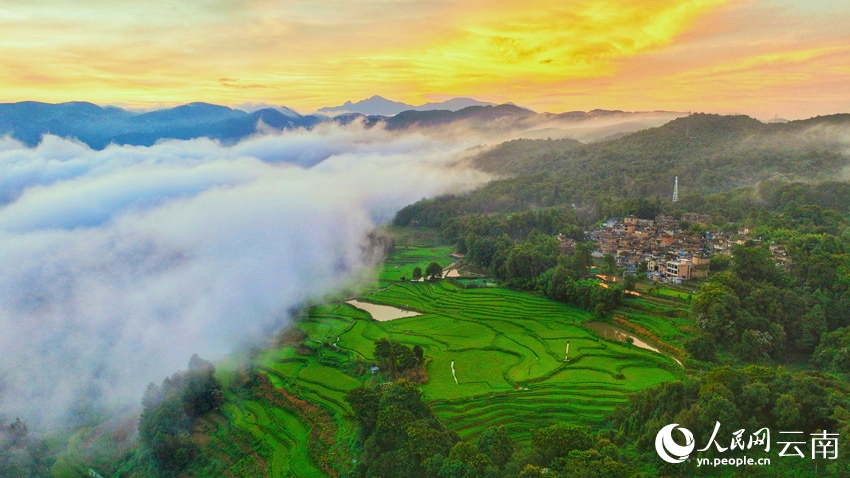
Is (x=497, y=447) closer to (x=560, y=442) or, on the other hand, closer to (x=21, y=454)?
(x=560, y=442)

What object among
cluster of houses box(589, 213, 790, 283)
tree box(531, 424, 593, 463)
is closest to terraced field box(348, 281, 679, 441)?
tree box(531, 424, 593, 463)

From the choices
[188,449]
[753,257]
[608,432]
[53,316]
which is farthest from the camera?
[753,257]

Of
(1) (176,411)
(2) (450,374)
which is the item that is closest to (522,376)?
(2) (450,374)

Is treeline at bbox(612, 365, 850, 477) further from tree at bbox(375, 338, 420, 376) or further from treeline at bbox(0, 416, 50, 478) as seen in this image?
treeline at bbox(0, 416, 50, 478)

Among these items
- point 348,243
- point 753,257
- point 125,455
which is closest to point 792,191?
point 753,257

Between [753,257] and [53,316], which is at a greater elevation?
[753,257]

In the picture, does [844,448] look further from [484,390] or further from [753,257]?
[753,257]

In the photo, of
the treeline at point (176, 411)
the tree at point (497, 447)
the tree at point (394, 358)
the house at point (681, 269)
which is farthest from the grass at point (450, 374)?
the house at point (681, 269)
